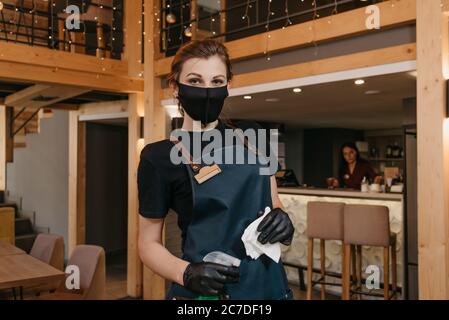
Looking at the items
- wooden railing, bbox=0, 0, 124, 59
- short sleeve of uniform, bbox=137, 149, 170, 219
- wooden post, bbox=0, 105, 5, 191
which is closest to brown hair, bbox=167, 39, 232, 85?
short sleeve of uniform, bbox=137, 149, 170, 219

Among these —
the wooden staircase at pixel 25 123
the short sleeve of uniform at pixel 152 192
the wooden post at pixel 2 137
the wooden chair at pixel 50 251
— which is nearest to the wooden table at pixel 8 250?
the wooden chair at pixel 50 251

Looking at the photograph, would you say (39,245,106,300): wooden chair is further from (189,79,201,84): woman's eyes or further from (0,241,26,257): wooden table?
(189,79,201,84): woman's eyes

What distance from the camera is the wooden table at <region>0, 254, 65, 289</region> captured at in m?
2.92

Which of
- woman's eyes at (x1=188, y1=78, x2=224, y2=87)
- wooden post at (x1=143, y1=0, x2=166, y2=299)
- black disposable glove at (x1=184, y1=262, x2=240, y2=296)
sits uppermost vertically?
wooden post at (x1=143, y1=0, x2=166, y2=299)

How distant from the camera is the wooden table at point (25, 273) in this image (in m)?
2.92

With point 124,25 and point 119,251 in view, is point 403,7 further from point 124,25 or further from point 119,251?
point 119,251

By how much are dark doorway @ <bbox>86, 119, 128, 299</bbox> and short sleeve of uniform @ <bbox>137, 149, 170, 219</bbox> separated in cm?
611

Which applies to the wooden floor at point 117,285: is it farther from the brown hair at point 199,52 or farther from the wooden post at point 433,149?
the brown hair at point 199,52

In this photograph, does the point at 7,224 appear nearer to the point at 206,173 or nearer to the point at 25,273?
the point at 25,273

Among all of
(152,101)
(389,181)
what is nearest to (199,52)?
(152,101)

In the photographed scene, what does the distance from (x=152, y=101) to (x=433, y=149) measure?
10.4 feet

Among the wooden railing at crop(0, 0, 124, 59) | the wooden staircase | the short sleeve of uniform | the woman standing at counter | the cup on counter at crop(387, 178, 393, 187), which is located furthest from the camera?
the wooden staircase

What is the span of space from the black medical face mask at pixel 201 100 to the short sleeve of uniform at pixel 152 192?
179 mm
